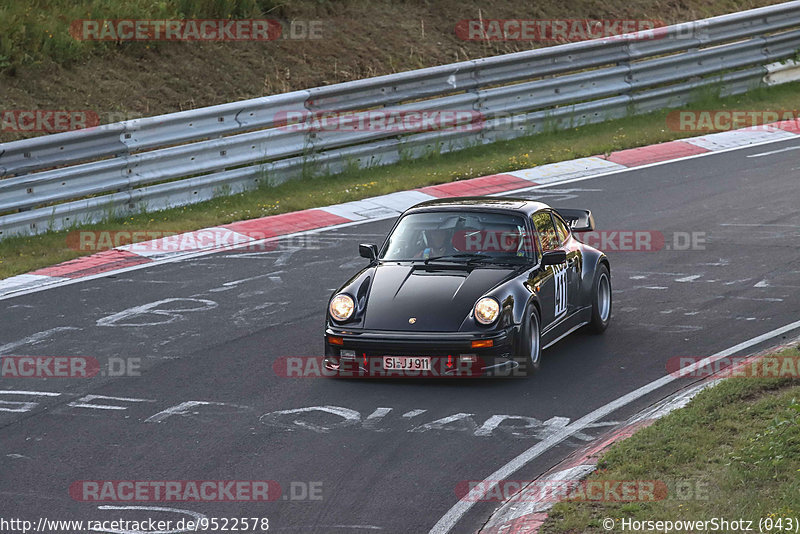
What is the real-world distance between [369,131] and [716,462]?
1155 cm

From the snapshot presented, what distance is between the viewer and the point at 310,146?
1778cm

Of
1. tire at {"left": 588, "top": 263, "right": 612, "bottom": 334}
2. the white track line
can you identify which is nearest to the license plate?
the white track line

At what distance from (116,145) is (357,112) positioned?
4.21 m

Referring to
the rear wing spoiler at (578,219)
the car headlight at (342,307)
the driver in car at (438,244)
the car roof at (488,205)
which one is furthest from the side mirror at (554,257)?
the car headlight at (342,307)

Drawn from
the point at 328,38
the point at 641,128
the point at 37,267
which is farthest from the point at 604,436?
the point at 328,38

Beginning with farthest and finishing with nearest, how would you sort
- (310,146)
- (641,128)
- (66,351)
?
(641,128), (310,146), (66,351)

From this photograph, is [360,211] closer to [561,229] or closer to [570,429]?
[561,229]

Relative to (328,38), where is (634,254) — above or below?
below

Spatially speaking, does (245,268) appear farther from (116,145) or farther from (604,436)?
(604,436)

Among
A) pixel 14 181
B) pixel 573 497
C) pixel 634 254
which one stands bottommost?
pixel 573 497

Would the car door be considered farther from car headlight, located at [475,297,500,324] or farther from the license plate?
the license plate

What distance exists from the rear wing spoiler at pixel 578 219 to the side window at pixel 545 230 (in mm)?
730

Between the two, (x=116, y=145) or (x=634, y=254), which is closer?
(x=634, y=254)

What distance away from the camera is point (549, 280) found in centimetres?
1045
